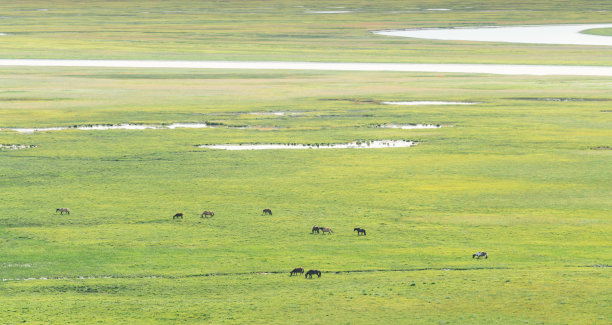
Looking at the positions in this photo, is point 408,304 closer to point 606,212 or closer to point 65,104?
point 606,212

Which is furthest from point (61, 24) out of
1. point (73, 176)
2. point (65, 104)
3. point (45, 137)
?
point (73, 176)

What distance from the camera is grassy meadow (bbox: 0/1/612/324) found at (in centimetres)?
2756

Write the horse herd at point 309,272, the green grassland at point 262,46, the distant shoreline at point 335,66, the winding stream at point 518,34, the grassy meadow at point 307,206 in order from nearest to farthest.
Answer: the grassy meadow at point 307,206 → the horse herd at point 309,272 → the distant shoreline at point 335,66 → the green grassland at point 262,46 → the winding stream at point 518,34

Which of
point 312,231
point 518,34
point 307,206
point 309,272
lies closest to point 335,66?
point 518,34

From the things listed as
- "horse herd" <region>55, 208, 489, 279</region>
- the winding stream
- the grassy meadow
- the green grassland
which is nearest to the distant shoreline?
the green grassland

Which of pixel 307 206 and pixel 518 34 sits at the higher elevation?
pixel 518 34

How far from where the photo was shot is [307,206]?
134 feet

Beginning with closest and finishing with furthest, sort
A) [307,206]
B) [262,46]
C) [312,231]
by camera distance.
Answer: [312,231] → [307,206] → [262,46]

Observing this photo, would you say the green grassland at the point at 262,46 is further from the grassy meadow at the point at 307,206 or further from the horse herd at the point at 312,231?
the horse herd at the point at 312,231

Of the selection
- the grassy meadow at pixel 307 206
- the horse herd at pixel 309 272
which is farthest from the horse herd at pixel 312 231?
the grassy meadow at pixel 307 206

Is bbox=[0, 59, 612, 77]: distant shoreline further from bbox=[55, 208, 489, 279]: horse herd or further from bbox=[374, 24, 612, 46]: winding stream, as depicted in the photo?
bbox=[55, 208, 489, 279]: horse herd

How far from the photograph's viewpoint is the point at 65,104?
78.0 metres

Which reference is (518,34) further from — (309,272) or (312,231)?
(309,272)

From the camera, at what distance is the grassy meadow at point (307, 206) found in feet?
90.4
